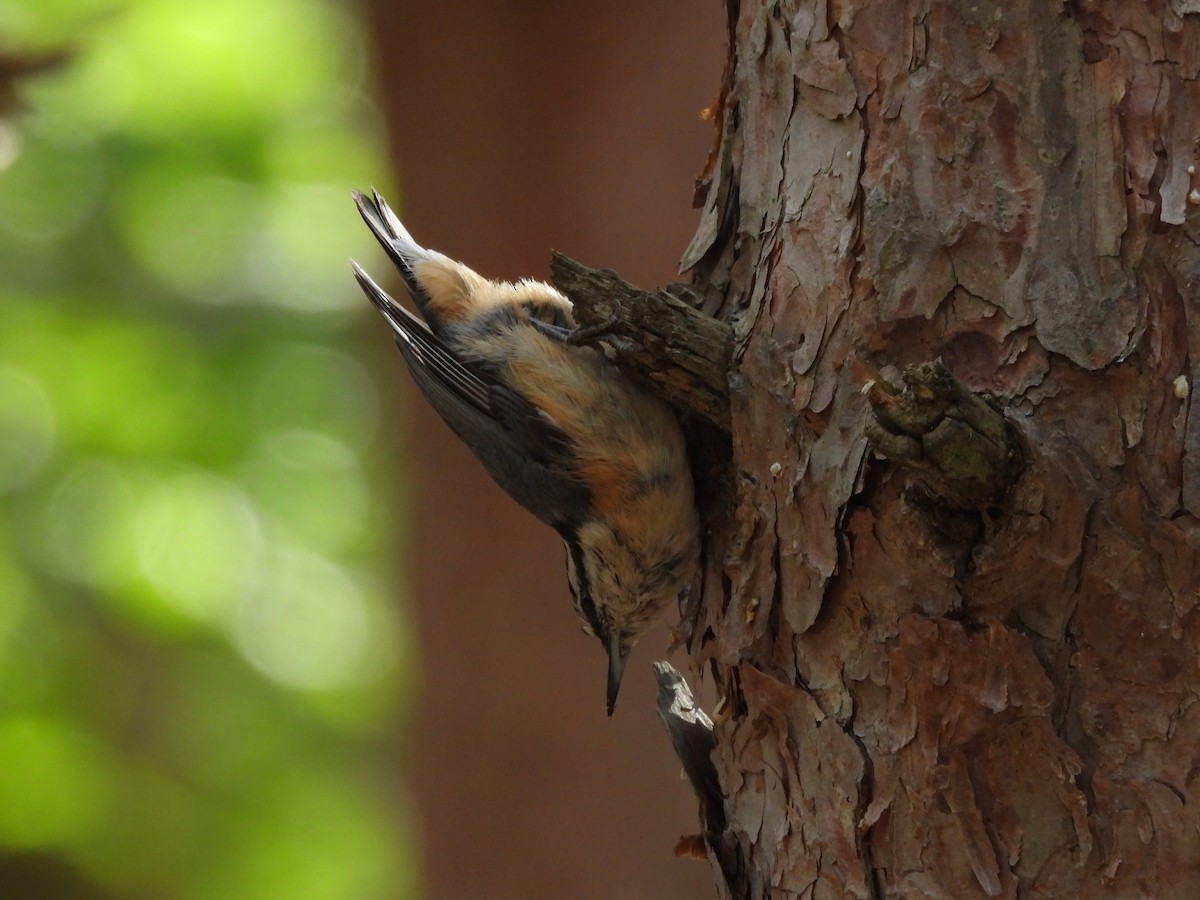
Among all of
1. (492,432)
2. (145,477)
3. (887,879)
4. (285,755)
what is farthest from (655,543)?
(285,755)

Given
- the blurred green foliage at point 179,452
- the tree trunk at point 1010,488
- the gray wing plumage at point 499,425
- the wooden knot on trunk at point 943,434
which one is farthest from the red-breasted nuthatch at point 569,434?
the blurred green foliage at point 179,452

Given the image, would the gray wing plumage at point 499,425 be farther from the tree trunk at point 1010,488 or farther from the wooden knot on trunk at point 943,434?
the wooden knot on trunk at point 943,434

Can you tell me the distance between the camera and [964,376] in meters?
1.62

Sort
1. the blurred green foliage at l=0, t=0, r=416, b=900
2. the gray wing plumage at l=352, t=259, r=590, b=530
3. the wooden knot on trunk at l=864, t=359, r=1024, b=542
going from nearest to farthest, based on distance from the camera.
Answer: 1. the wooden knot on trunk at l=864, t=359, r=1024, b=542
2. the gray wing plumage at l=352, t=259, r=590, b=530
3. the blurred green foliage at l=0, t=0, r=416, b=900

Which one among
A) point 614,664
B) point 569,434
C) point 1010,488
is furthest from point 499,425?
point 1010,488

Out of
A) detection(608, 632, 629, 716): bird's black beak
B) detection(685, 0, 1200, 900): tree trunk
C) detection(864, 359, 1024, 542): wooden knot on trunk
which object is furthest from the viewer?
detection(608, 632, 629, 716): bird's black beak

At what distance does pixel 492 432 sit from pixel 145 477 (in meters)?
3.84

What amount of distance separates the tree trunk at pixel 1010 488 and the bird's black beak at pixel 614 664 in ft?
2.38

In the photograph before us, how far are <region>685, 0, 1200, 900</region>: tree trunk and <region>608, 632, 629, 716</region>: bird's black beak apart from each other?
73 centimetres

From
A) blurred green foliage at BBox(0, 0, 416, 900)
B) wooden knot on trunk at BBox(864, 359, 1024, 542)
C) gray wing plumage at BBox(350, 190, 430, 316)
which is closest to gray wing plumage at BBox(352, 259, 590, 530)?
gray wing plumage at BBox(350, 190, 430, 316)

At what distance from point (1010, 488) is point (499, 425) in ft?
4.06

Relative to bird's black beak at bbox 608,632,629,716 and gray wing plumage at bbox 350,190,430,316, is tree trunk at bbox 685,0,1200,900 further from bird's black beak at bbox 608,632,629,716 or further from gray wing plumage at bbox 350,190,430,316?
gray wing plumage at bbox 350,190,430,316

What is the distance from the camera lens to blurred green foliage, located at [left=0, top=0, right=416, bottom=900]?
18.2 feet

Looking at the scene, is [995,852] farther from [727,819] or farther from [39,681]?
[39,681]
